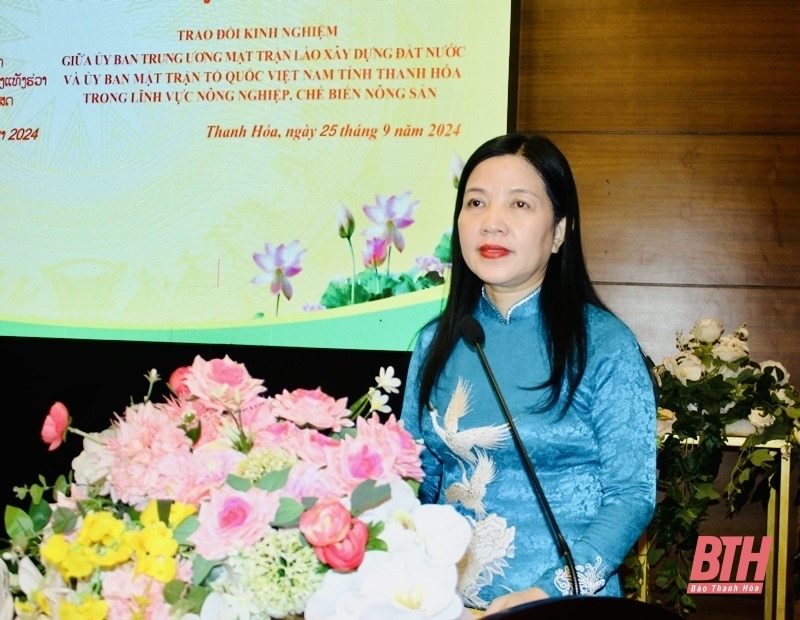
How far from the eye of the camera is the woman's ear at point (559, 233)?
1624 millimetres

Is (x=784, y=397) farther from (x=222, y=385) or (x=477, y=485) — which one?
(x=222, y=385)

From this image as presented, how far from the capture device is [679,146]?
304cm

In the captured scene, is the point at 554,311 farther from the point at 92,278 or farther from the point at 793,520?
the point at 92,278

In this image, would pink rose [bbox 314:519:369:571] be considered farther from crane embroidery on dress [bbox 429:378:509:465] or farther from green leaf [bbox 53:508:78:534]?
crane embroidery on dress [bbox 429:378:509:465]

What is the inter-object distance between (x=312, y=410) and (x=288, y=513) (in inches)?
5.8

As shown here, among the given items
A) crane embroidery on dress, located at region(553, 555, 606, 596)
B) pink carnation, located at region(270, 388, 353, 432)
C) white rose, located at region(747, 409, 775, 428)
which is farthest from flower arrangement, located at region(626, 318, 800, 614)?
pink carnation, located at region(270, 388, 353, 432)

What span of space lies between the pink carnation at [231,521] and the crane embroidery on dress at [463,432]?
2.37ft

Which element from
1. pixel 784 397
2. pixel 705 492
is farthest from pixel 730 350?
pixel 705 492

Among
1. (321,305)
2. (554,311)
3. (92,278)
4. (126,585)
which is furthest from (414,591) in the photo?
(92,278)

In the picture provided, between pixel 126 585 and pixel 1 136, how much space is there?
280 centimetres

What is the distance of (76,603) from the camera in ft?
2.84

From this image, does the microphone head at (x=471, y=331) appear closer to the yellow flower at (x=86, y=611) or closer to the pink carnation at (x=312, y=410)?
the pink carnation at (x=312, y=410)
